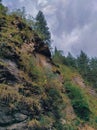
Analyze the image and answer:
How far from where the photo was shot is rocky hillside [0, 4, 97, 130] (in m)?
29.8

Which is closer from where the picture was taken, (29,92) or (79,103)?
(29,92)

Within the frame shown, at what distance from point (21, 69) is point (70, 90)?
10.8 metres

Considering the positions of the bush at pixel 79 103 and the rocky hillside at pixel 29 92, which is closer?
the rocky hillside at pixel 29 92

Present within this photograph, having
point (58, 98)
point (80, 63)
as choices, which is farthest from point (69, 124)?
point (80, 63)

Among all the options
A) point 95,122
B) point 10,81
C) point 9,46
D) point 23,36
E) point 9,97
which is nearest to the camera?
point 9,97

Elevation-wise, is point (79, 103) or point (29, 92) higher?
point (79, 103)

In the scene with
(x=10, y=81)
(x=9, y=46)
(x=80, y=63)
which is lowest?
(x=10, y=81)

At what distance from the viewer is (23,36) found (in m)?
39.5

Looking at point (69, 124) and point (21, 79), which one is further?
point (69, 124)

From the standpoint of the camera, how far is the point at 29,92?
32312 mm

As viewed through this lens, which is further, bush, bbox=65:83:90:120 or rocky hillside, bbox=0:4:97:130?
bush, bbox=65:83:90:120

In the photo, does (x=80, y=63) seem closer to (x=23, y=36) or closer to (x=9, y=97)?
(x=23, y=36)

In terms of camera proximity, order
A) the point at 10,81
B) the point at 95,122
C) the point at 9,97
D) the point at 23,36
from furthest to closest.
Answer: the point at 95,122
the point at 23,36
the point at 10,81
the point at 9,97

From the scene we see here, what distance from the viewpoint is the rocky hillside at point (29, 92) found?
2978 cm
